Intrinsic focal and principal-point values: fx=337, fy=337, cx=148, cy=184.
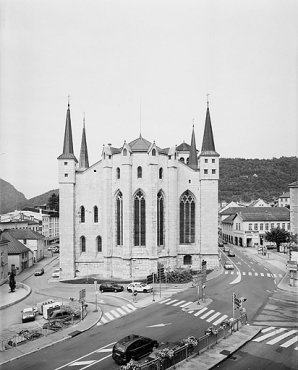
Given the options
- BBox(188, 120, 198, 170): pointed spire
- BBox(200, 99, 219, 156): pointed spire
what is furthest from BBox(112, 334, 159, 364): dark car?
BBox(188, 120, 198, 170): pointed spire

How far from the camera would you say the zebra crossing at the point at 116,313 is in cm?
3127

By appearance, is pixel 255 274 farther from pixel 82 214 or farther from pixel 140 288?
pixel 82 214

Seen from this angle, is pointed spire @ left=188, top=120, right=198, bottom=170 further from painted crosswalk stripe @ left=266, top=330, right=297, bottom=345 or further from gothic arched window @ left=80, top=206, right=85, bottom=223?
painted crosswalk stripe @ left=266, top=330, right=297, bottom=345

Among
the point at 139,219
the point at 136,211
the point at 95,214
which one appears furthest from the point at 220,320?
the point at 95,214

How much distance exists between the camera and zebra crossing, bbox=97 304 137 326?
31.3 meters

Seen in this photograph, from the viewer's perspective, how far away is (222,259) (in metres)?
66.4

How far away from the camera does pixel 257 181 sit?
6831 inches

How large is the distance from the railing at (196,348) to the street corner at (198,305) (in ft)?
23.7

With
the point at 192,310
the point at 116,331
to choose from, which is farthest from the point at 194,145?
the point at 116,331

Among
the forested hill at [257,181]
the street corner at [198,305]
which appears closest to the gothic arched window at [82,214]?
the street corner at [198,305]

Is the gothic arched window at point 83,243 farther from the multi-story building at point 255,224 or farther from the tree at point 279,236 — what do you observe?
the multi-story building at point 255,224

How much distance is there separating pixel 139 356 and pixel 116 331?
606 cm

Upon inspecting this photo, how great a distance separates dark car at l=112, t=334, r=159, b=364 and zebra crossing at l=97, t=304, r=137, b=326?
328 inches

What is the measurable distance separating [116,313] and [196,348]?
43.8ft
